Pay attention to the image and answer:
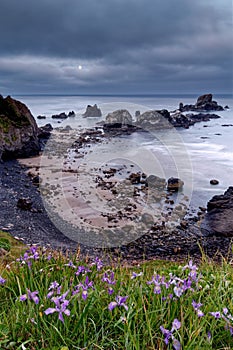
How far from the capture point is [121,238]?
994 cm

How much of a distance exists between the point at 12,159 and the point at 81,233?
10.3 metres

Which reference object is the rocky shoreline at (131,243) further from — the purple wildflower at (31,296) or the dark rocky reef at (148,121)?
the dark rocky reef at (148,121)

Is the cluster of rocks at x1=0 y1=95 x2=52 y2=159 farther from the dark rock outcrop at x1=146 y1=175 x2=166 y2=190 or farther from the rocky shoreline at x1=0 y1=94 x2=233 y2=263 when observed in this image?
the dark rock outcrop at x1=146 y1=175 x2=166 y2=190

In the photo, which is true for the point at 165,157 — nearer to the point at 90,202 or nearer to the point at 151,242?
the point at 90,202

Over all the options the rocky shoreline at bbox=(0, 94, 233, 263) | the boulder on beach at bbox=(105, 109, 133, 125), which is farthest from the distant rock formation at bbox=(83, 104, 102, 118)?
the rocky shoreline at bbox=(0, 94, 233, 263)

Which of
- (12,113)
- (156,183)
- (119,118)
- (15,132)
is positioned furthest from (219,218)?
→ (119,118)

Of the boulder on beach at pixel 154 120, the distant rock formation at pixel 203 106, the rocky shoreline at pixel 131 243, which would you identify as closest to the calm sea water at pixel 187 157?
the rocky shoreline at pixel 131 243

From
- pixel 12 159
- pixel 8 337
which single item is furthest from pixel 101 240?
pixel 12 159

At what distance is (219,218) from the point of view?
11.4 m

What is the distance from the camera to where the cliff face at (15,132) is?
18312 millimetres

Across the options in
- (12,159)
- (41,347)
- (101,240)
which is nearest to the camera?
(41,347)

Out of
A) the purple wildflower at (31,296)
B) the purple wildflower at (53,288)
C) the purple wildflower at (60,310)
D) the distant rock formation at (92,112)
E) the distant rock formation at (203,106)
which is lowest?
the purple wildflower at (53,288)

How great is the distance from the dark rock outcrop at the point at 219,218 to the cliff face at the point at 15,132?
11.2m

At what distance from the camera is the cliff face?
60.1ft
